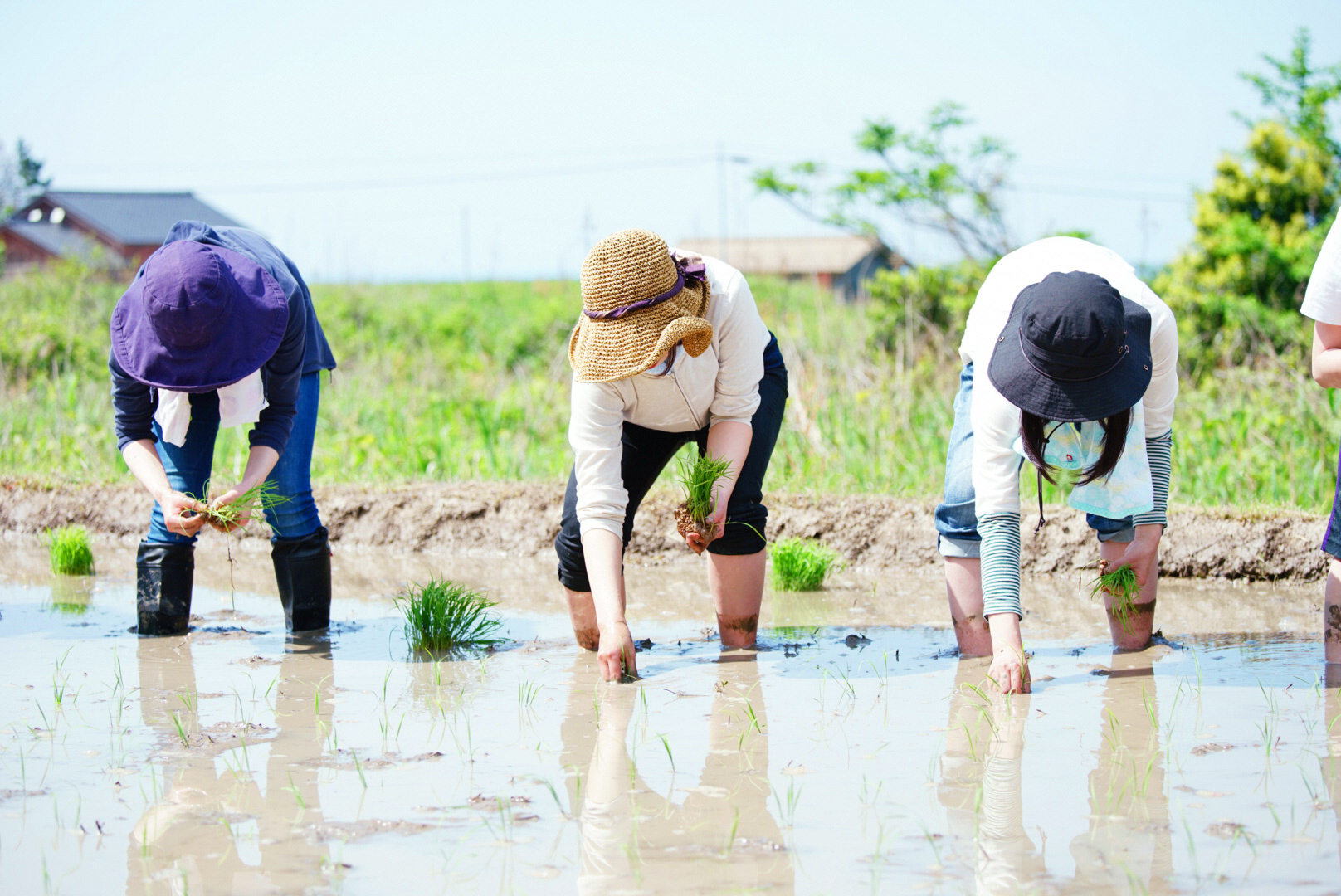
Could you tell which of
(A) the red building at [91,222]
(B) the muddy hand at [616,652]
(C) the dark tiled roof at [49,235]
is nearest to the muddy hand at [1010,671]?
(B) the muddy hand at [616,652]

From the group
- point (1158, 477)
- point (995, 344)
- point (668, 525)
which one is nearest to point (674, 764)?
point (995, 344)

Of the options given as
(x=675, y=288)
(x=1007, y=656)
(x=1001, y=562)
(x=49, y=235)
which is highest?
(x=49, y=235)

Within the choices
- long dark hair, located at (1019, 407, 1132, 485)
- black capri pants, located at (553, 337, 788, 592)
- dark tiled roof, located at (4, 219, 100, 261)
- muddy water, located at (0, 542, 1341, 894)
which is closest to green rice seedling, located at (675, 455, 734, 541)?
black capri pants, located at (553, 337, 788, 592)

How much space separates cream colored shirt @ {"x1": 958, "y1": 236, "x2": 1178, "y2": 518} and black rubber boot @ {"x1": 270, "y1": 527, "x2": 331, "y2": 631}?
2.30 m

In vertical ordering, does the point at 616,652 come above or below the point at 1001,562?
below

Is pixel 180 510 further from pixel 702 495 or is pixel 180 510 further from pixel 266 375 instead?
pixel 702 495

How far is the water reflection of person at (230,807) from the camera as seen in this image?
2117mm

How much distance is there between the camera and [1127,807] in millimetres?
2377

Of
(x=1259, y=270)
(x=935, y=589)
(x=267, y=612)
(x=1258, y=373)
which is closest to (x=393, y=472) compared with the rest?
(x=267, y=612)

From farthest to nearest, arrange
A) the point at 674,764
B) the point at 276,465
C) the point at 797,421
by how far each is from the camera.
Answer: the point at 797,421, the point at 276,465, the point at 674,764

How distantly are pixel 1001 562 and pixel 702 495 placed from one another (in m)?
0.88

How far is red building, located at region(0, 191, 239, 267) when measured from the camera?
4003cm

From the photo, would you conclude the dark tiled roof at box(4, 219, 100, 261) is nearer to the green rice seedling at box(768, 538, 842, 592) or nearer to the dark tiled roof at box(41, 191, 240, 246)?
the dark tiled roof at box(41, 191, 240, 246)

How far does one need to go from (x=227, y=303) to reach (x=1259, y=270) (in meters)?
9.12
